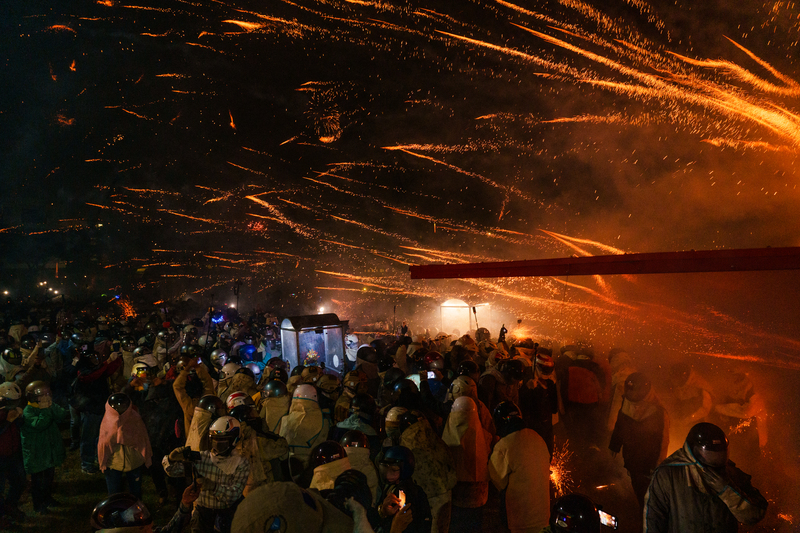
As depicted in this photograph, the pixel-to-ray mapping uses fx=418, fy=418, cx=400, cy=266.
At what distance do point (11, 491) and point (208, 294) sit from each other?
1199 inches

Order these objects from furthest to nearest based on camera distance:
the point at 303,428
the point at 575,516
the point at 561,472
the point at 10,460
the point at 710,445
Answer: the point at 561,472 < the point at 10,460 < the point at 303,428 < the point at 710,445 < the point at 575,516

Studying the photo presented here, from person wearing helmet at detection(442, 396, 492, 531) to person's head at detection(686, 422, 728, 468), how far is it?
2.23 meters

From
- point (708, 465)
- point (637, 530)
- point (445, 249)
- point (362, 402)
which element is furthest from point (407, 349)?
point (445, 249)

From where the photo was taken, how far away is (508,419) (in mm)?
4031

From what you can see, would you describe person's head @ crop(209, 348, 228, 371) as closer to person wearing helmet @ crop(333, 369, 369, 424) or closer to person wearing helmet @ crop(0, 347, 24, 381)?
person wearing helmet @ crop(0, 347, 24, 381)

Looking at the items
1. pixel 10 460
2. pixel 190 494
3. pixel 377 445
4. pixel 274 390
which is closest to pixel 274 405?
pixel 274 390

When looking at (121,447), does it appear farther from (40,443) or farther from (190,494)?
(190,494)

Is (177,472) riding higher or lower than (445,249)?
higher

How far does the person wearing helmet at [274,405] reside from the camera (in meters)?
5.41

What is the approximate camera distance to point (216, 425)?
360 centimetres

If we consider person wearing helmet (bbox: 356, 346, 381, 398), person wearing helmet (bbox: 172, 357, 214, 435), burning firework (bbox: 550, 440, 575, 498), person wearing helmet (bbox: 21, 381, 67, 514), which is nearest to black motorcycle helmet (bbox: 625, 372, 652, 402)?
burning firework (bbox: 550, 440, 575, 498)

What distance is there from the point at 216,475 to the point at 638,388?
15.2 feet

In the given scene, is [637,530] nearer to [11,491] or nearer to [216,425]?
[216,425]

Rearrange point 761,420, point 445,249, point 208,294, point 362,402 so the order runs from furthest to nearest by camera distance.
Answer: point 445,249 < point 208,294 < point 761,420 < point 362,402
